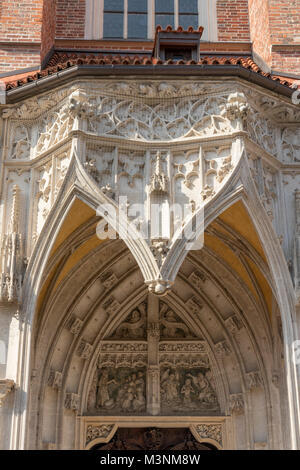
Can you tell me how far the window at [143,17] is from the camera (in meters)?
16.1

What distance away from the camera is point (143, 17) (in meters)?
16.3

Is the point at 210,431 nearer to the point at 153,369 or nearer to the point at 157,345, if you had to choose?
the point at 153,369

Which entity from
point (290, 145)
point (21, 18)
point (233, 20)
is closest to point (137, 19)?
point (233, 20)

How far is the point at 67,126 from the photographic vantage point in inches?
448

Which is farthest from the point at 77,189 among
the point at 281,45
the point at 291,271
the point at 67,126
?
the point at 281,45

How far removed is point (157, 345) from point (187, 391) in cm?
92

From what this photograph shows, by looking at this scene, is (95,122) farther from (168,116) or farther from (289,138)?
(289,138)

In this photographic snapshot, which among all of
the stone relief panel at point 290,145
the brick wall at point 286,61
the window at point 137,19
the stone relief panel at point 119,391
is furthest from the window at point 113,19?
the stone relief panel at point 119,391

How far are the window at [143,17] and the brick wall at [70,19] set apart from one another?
0.42 feet

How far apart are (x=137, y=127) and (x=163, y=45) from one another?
2230 mm

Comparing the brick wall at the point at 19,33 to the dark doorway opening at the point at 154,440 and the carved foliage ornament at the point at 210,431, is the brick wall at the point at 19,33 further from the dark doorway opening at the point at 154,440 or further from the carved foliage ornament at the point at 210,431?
the carved foliage ornament at the point at 210,431

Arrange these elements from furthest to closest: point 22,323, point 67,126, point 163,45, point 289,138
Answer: point 163,45
point 289,138
point 67,126
point 22,323

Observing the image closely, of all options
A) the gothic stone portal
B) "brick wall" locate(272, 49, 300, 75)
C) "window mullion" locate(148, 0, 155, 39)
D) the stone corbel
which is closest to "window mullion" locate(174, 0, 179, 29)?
"window mullion" locate(148, 0, 155, 39)

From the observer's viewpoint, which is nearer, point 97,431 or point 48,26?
point 97,431
